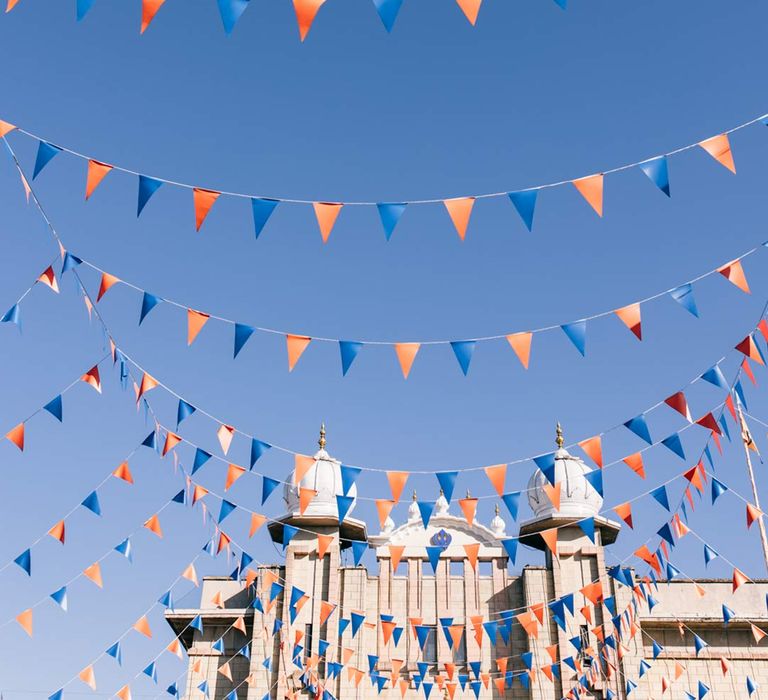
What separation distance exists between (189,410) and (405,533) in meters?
26.1

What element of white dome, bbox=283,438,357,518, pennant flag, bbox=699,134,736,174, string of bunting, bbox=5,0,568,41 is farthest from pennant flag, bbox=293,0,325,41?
white dome, bbox=283,438,357,518

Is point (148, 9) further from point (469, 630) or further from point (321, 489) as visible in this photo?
point (321, 489)

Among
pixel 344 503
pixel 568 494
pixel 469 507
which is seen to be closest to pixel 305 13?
pixel 344 503

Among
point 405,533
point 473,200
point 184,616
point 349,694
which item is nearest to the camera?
point 473,200

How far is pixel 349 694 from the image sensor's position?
83.9 feet

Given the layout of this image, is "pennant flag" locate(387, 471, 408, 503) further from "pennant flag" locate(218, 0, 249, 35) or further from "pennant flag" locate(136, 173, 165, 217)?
"pennant flag" locate(218, 0, 249, 35)

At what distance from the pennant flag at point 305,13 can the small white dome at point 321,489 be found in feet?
75.6

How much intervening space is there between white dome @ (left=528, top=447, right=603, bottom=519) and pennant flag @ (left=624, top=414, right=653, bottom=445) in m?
15.8

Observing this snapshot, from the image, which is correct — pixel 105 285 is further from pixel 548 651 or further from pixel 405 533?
pixel 405 533

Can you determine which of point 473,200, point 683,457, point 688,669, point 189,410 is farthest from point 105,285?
point 688,669

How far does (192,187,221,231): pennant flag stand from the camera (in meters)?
10.0

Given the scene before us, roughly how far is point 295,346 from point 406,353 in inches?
60.7

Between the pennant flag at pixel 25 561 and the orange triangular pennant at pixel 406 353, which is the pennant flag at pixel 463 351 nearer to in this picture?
the orange triangular pennant at pixel 406 353

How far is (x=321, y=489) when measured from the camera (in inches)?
1184
